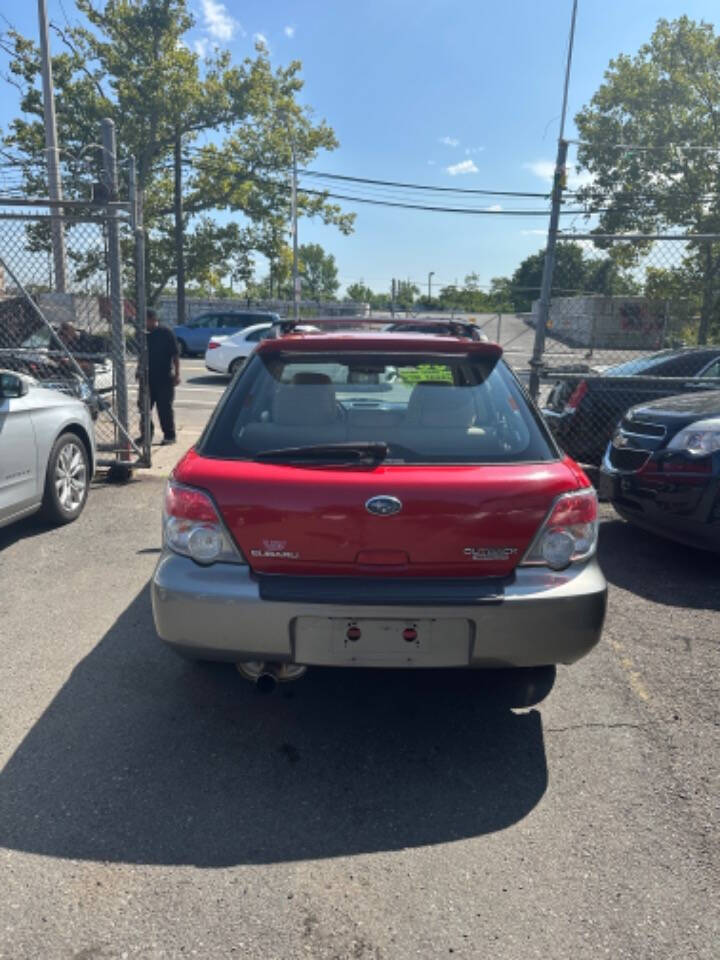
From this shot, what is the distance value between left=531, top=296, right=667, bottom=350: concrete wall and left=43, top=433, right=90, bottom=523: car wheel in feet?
15.5

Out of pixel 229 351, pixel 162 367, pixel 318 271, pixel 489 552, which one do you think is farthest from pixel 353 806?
pixel 318 271

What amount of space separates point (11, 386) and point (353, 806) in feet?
12.8

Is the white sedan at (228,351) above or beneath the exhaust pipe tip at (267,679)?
above

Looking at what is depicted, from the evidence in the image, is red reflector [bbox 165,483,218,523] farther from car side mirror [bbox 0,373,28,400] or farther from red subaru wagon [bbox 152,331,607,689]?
car side mirror [bbox 0,373,28,400]

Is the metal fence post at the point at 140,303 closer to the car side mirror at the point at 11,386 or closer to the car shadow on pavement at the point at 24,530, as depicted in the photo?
the car shadow on pavement at the point at 24,530

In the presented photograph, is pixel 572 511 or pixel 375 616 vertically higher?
pixel 572 511

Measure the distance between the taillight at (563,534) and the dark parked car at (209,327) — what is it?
76.9ft

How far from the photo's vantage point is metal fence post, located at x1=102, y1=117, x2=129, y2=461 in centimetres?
675

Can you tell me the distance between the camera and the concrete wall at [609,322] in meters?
7.15

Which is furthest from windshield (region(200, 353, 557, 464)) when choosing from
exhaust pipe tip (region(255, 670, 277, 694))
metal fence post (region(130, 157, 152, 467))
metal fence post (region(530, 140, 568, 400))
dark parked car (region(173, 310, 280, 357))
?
dark parked car (region(173, 310, 280, 357))

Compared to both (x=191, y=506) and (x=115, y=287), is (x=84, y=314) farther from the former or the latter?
(x=191, y=506)

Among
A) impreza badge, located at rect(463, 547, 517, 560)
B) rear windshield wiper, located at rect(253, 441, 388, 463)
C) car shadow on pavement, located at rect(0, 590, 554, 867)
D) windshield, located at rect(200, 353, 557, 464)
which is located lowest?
car shadow on pavement, located at rect(0, 590, 554, 867)

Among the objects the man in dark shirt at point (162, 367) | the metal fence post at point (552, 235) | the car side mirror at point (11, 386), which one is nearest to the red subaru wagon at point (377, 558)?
the car side mirror at point (11, 386)

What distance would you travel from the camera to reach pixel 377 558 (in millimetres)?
2568
